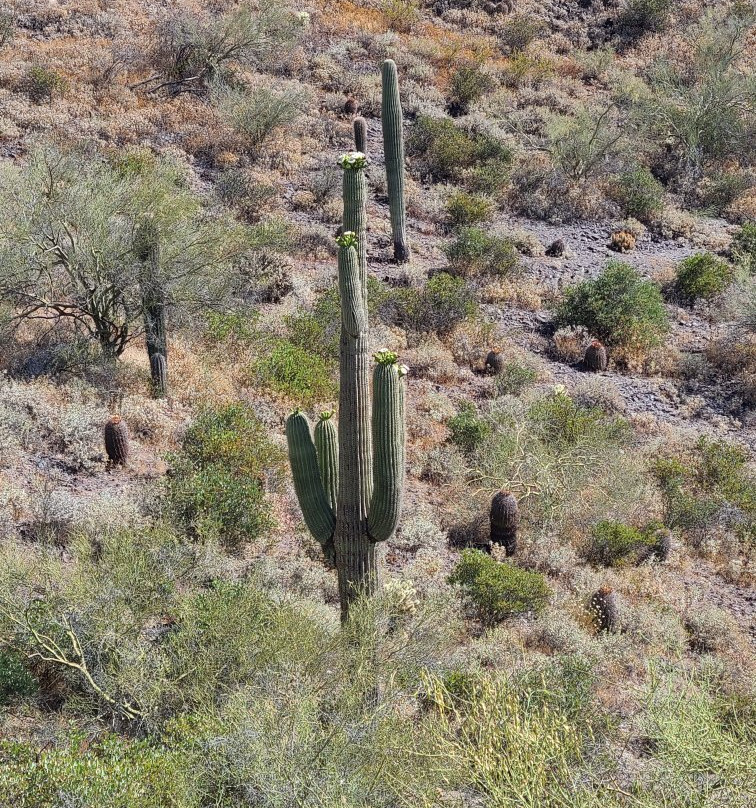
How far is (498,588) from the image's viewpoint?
29.3 feet

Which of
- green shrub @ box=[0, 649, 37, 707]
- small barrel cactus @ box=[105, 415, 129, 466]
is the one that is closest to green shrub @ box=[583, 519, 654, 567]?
small barrel cactus @ box=[105, 415, 129, 466]

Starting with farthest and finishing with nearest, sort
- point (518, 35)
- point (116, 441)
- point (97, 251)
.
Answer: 1. point (518, 35)
2. point (97, 251)
3. point (116, 441)

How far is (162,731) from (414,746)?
7.70ft

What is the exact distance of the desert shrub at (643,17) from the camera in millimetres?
28953

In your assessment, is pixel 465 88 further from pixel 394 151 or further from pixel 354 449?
pixel 354 449

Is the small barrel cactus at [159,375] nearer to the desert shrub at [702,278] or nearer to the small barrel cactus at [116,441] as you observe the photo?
the small barrel cactus at [116,441]

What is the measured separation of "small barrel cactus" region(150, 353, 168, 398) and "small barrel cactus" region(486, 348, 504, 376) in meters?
5.97

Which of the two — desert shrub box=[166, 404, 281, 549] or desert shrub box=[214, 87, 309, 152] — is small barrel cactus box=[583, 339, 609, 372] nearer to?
desert shrub box=[166, 404, 281, 549]

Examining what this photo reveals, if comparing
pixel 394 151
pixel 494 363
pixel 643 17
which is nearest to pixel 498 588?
pixel 494 363

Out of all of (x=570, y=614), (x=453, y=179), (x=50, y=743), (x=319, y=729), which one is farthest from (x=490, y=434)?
(x=453, y=179)

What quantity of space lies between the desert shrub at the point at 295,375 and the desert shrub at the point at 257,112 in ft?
30.3

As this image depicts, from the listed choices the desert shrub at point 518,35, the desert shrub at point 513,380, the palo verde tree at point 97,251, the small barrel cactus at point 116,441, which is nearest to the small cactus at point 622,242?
the desert shrub at point 513,380

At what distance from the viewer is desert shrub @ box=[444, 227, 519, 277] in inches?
690

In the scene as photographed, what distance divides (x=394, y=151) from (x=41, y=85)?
9.68 m
